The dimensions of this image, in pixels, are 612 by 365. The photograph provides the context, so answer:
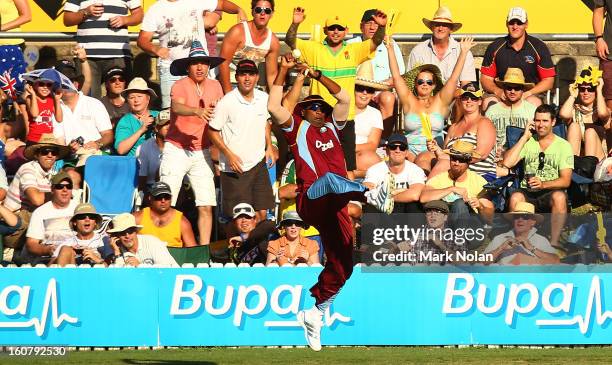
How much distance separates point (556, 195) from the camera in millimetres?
14820

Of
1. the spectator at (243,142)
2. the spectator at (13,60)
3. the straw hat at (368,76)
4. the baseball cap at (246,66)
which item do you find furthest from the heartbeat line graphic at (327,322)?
the spectator at (13,60)

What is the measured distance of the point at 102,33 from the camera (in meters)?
16.6

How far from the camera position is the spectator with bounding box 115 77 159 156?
16.0 m

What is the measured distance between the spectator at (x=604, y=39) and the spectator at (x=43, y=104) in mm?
6440

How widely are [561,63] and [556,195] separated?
129 inches

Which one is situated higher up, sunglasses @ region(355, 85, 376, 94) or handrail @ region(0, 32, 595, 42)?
handrail @ region(0, 32, 595, 42)

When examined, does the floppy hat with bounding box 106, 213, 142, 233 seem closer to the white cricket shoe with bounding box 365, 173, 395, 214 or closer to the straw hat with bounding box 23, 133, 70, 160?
the straw hat with bounding box 23, 133, 70, 160

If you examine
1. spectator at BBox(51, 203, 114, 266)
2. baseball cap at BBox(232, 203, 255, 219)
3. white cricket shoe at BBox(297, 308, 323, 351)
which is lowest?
white cricket shoe at BBox(297, 308, 323, 351)

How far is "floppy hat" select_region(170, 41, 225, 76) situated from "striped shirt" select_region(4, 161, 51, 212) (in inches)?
75.3

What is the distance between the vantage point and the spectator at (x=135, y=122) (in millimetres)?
15961

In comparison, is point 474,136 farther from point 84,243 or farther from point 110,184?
point 84,243

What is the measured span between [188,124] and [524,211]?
12.9 feet

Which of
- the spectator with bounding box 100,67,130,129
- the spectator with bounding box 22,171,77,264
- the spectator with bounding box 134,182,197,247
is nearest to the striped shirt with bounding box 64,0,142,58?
the spectator with bounding box 100,67,130,129

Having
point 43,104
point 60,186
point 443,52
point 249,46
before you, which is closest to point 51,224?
point 60,186
